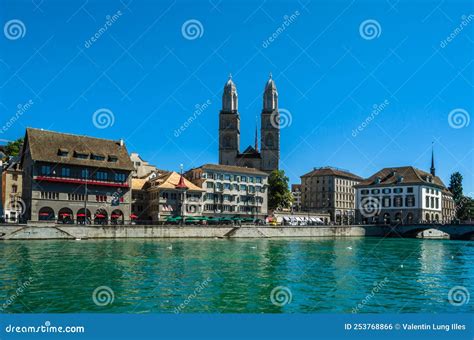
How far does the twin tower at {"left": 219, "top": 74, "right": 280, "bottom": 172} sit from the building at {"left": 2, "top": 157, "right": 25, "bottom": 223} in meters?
66.2

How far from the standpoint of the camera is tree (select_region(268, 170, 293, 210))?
360 feet

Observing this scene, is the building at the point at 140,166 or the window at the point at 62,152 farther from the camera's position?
the building at the point at 140,166

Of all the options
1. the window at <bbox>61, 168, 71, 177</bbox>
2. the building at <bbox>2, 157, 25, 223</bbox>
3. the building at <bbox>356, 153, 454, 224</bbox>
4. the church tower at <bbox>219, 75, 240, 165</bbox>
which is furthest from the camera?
the church tower at <bbox>219, 75, 240, 165</bbox>

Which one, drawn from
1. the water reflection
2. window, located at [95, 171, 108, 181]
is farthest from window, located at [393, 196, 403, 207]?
the water reflection

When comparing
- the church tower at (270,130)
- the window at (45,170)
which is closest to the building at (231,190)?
the church tower at (270,130)

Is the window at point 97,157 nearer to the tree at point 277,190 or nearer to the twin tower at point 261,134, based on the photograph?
the tree at point 277,190

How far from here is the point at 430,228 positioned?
9269cm

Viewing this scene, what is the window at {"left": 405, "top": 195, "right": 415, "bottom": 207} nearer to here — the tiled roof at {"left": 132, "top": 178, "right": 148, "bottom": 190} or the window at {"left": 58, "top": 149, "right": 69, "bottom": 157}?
the tiled roof at {"left": 132, "top": 178, "right": 148, "bottom": 190}

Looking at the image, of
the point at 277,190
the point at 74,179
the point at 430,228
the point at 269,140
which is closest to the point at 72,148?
the point at 74,179

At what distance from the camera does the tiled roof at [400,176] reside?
342 ft

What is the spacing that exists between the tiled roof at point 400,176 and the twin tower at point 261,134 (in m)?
26.6

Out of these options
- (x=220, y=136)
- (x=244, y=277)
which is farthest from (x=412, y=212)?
(x=244, y=277)

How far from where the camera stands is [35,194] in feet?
222

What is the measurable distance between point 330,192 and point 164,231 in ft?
248
